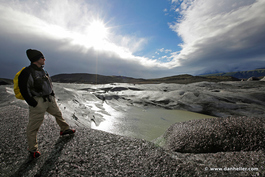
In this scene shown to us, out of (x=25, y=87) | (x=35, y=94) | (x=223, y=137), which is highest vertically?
(x=25, y=87)

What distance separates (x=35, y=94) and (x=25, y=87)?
212 millimetres

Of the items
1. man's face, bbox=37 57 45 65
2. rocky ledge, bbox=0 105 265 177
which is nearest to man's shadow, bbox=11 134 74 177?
rocky ledge, bbox=0 105 265 177

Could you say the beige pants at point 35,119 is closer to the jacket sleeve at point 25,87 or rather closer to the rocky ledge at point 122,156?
the jacket sleeve at point 25,87

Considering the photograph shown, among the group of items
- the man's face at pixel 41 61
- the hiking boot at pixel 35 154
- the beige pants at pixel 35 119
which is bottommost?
the hiking boot at pixel 35 154

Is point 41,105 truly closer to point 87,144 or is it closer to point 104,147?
point 87,144

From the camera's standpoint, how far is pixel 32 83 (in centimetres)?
221

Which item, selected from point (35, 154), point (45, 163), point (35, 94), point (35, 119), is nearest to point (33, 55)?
point (35, 94)

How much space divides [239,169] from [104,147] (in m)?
2.19

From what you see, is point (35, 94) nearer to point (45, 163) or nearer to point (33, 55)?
point (33, 55)

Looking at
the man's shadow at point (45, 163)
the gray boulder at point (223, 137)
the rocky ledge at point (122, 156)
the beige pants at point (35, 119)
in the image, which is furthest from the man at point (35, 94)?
the gray boulder at point (223, 137)

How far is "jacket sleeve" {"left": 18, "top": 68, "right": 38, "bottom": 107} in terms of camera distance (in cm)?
204

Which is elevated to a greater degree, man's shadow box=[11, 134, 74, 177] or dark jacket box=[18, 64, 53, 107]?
dark jacket box=[18, 64, 53, 107]

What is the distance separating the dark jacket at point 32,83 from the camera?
205 centimetres

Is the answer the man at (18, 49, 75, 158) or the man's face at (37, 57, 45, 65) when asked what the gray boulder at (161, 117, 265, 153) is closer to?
the man at (18, 49, 75, 158)
